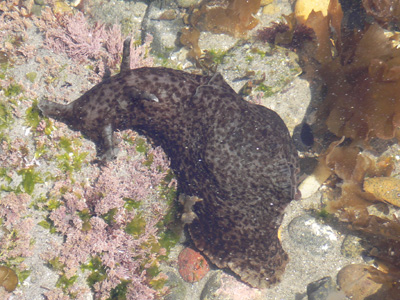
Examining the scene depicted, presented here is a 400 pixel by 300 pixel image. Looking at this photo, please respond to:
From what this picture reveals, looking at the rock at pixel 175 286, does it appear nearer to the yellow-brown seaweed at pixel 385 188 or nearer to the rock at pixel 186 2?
the yellow-brown seaweed at pixel 385 188

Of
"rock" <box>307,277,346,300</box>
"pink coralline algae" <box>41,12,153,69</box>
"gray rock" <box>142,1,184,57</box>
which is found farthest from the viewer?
"gray rock" <box>142,1,184,57</box>

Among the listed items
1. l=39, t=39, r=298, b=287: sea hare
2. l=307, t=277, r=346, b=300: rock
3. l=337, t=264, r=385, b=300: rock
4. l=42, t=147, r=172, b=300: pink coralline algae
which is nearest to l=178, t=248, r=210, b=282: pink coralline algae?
l=39, t=39, r=298, b=287: sea hare

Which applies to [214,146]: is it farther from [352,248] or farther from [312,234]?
[352,248]

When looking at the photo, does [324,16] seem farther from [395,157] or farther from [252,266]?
[252,266]

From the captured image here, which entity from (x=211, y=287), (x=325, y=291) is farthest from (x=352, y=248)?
(x=211, y=287)

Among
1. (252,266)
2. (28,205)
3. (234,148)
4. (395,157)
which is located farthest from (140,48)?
(395,157)

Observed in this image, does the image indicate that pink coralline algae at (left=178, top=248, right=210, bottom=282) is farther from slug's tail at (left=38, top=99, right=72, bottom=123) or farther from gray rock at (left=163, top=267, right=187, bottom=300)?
slug's tail at (left=38, top=99, right=72, bottom=123)
